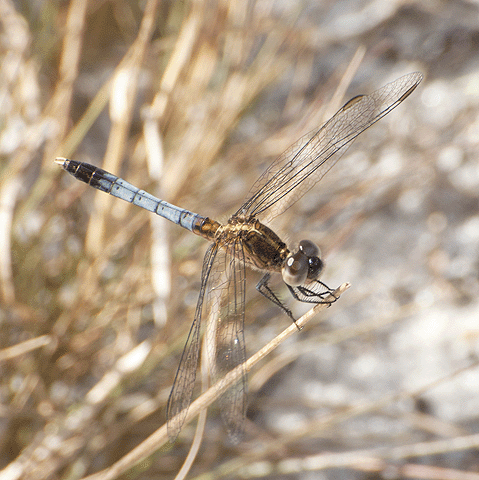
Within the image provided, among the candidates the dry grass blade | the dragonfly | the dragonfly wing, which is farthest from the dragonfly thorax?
the dry grass blade

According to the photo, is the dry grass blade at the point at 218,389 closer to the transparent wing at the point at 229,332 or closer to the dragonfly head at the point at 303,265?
the transparent wing at the point at 229,332

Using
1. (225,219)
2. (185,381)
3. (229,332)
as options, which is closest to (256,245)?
(225,219)

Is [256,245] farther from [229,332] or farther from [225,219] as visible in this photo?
[229,332]

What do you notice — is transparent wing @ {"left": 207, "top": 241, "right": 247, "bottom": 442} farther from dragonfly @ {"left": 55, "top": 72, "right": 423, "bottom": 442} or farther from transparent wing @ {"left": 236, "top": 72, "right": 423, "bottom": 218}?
transparent wing @ {"left": 236, "top": 72, "right": 423, "bottom": 218}

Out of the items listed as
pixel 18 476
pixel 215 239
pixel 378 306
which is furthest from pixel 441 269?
pixel 18 476

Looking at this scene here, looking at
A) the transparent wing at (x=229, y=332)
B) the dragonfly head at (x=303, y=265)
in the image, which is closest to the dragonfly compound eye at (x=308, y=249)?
the dragonfly head at (x=303, y=265)

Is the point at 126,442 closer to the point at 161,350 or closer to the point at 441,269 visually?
the point at 161,350
